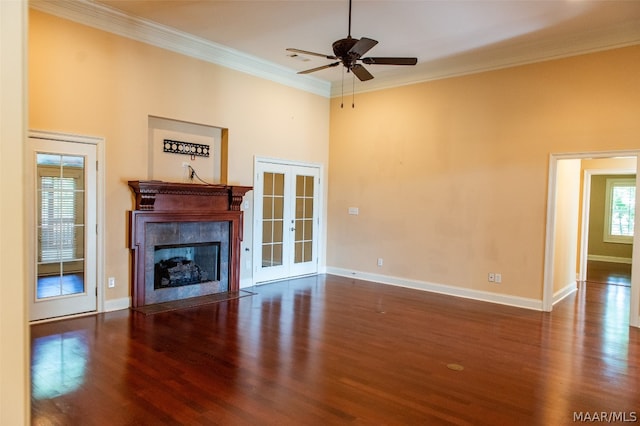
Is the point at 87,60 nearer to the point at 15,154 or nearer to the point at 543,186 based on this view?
the point at 15,154

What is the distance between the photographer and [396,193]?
719 cm

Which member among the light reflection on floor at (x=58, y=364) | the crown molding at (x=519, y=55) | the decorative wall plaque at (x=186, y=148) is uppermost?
the crown molding at (x=519, y=55)

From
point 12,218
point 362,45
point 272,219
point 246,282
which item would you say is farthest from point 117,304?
point 12,218

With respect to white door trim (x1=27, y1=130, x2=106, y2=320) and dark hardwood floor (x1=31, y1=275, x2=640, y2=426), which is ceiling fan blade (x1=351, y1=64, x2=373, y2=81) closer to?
dark hardwood floor (x1=31, y1=275, x2=640, y2=426)

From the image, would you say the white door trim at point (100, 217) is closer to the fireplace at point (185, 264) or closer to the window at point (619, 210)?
the fireplace at point (185, 264)

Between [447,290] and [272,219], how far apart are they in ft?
10.0

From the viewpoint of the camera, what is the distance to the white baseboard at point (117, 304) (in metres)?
5.12

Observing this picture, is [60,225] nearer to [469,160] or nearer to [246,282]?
[246,282]

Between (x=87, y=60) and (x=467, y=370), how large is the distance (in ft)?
17.0

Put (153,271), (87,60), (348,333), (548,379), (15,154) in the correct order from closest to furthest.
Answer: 1. (15,154)
2. (548,379)
3. (348,333)
4. (87,60)
5. (153,271)

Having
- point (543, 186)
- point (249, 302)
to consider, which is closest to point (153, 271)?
point (249, 302)

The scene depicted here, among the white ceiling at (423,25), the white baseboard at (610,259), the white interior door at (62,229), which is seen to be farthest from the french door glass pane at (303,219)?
the white baseboard at (610,259)

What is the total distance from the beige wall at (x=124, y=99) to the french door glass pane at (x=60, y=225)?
0.30 m

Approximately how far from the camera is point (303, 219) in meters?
7.78
